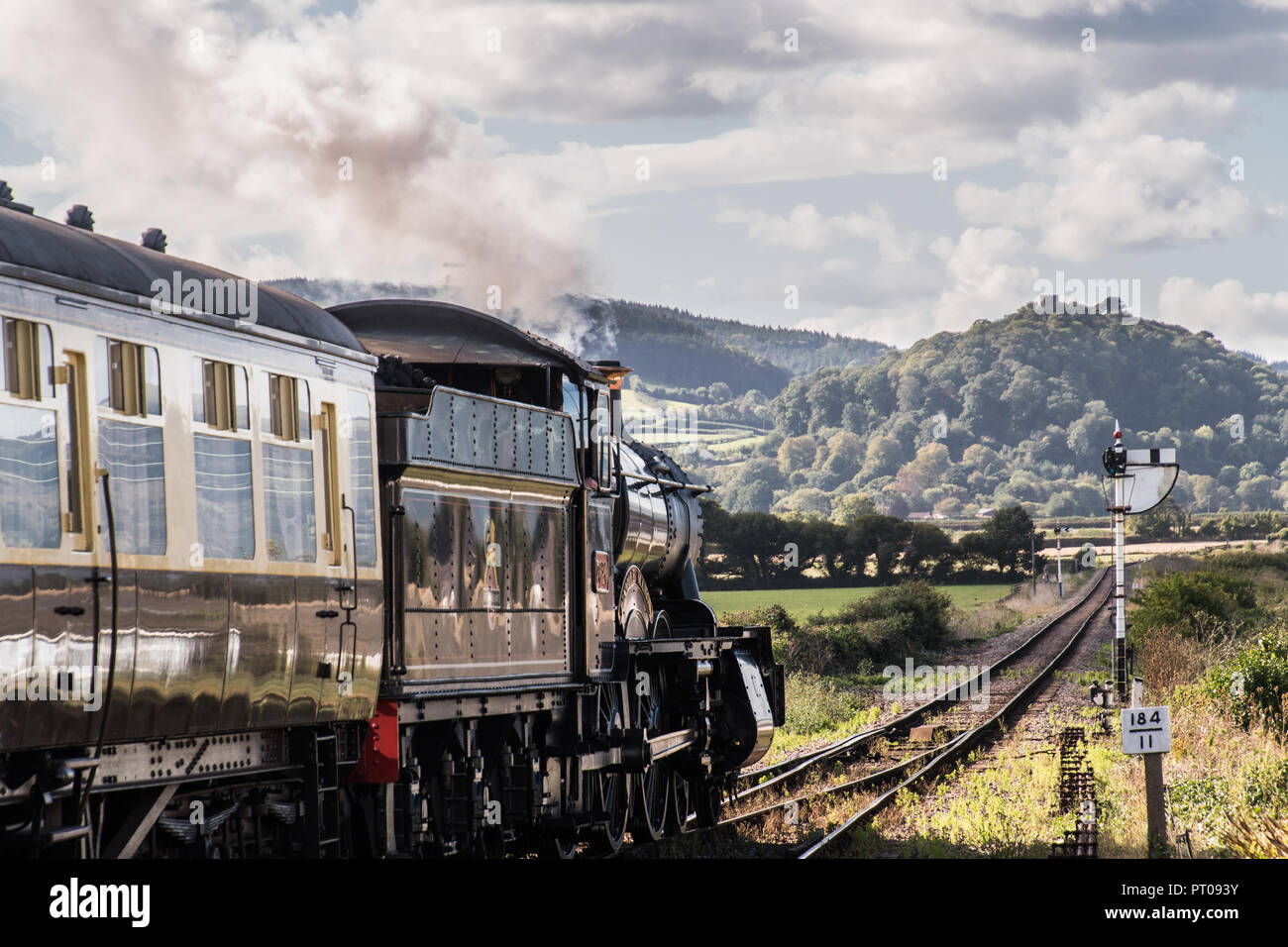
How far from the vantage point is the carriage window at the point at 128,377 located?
7.32m

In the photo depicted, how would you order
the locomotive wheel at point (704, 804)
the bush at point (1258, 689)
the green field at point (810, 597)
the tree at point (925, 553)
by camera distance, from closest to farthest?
the locomotive wheel at point (704, 804) < the bush at point (1258, 689) < the green field at point (810, 597) < the tree at point (925, 553)

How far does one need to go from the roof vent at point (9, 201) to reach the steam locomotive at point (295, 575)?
28 mm

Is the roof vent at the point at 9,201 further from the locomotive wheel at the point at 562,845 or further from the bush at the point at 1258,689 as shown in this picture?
the bush at the point at 1258,689

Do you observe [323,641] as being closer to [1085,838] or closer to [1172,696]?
[1085,838]

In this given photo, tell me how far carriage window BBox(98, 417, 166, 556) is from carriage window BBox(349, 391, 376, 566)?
1.95 metres

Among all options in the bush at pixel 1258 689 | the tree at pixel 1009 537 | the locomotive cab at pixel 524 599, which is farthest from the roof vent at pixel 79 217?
the tree at pixel 1009 537

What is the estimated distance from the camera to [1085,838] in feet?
46.5

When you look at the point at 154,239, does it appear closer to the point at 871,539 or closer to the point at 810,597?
the point at 810,597

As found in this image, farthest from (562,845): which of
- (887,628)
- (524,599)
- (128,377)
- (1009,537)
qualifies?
(1009,537)

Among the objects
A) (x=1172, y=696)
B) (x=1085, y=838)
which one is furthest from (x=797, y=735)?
(x=1085, y=838)

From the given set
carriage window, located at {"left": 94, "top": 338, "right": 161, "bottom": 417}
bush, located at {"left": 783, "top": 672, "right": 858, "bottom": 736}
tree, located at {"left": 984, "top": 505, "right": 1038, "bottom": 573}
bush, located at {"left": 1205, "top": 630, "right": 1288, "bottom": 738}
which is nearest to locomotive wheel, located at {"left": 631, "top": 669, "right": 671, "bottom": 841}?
carriage window, located at {"left": 94, "top": 338, "right": 161, "bottom": 417}

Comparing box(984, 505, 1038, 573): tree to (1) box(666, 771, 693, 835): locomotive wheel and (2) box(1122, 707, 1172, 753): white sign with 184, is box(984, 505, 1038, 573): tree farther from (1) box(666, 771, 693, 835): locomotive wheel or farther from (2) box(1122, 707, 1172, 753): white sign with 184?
(2) box(1122, 707, 1172, 753): white sign with 184

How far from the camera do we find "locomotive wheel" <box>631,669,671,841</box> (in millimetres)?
14875
